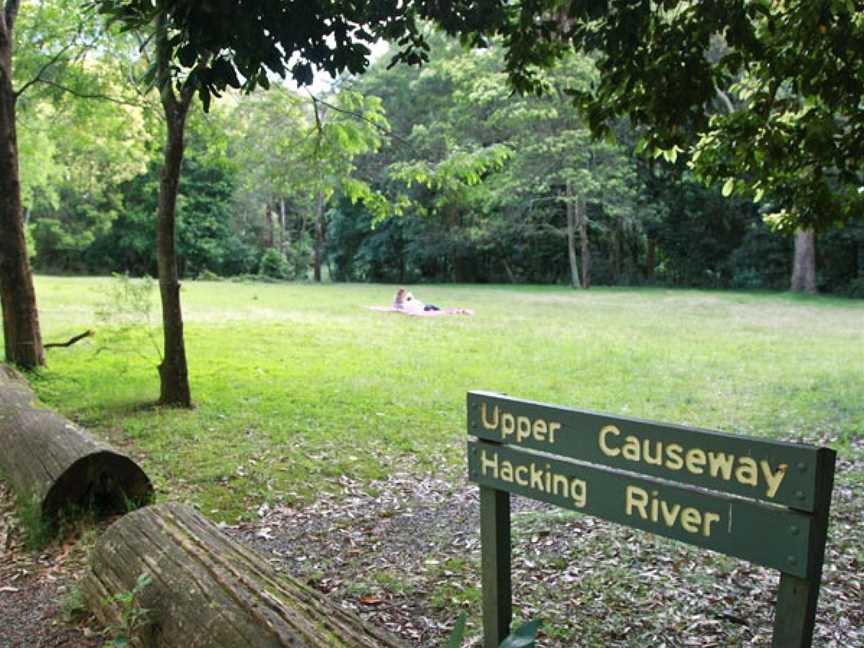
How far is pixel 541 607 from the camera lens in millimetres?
3676

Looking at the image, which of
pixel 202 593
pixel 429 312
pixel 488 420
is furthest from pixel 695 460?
pixel 429 312

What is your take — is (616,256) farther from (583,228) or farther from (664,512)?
(664,512)

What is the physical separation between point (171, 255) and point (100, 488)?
10.8 ft

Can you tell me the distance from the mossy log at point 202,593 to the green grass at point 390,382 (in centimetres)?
152

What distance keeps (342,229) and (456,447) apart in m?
36.0

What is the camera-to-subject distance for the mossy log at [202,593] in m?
2.74

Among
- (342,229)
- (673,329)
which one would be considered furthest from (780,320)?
(342,229)

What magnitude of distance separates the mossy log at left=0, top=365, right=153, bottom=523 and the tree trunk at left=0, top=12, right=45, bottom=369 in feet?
13.9

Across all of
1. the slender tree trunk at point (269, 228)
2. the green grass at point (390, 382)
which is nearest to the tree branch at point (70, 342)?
the green grass at point (390, 382)

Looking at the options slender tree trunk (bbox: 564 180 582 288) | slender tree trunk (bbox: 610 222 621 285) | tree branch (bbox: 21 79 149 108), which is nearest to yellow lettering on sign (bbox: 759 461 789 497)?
tree branch (bbox: 21 79 149 108)

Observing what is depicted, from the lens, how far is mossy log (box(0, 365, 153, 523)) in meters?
4.41

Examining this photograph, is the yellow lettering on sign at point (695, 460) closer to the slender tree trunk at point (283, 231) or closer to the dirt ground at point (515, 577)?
the dirt ground at point (515, 577)

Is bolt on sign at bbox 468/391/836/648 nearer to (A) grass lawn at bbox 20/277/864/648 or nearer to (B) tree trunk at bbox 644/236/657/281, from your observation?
(A) grass lawn at bbox 20/277/864/648

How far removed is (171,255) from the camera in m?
7.34
